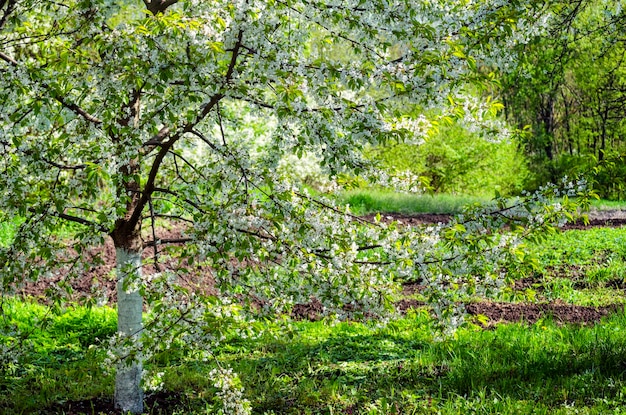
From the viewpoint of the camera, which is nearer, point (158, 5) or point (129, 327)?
point (129, 327)

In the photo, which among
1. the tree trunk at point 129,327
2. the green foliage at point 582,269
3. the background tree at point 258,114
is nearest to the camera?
the background tree at point 258,114

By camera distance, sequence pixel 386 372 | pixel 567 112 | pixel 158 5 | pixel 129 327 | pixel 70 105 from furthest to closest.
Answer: pixel 567 112 → pixel 386 372 → pixel 158 5 → pixel 129 327 → pixel 70 105

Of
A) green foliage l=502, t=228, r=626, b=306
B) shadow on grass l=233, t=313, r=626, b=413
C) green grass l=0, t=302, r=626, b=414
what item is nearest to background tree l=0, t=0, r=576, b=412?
green grass l=0, t=302, r=626, b=414

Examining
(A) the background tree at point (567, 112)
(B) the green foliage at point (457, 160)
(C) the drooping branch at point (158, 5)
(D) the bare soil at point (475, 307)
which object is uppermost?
(A) the background tree at point (567, 112)

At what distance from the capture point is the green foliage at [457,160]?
2250cm

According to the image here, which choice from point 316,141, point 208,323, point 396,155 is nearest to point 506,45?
point 316,141

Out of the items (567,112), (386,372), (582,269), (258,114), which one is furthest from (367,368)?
(567,112)

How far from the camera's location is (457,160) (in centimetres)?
2302

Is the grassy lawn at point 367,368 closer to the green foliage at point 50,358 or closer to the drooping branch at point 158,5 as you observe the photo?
the green foliage at point 50,358

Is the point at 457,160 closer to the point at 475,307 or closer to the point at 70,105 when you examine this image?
the point at 475,307

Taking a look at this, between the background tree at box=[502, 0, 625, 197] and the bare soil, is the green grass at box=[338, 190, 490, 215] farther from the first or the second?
the bare soil

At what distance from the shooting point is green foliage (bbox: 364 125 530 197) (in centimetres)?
2250

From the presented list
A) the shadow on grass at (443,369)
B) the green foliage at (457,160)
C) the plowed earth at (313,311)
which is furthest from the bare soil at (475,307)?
the green foliage at (457,160)

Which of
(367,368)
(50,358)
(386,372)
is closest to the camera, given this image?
(386,372)
